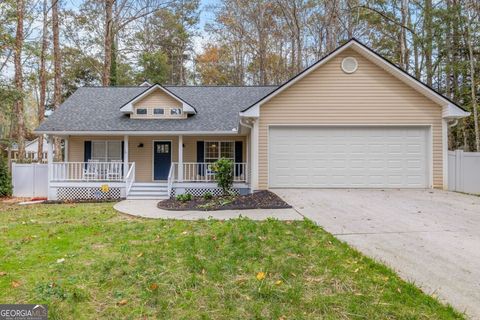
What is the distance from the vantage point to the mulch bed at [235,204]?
311 inches

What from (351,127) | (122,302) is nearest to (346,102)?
(351,127)

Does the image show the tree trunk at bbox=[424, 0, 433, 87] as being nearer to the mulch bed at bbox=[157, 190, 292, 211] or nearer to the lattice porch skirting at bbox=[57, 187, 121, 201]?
the mulch bed at bbox=[157, 190, 292, 211]

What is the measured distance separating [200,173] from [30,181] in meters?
7.42

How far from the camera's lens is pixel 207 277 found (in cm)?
359

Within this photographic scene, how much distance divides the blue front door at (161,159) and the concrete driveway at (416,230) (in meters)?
6.06

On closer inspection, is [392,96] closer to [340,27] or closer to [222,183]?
[222,183]

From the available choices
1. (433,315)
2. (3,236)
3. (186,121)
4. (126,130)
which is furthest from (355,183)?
(3,236)

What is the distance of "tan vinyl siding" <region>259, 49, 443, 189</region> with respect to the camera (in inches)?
411

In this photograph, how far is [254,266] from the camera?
3857mm

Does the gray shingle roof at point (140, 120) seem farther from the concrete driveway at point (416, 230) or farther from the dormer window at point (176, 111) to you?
the concrete driveway at point (416, 230)

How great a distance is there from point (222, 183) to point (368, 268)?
274 inches

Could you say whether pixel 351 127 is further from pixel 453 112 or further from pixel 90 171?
pixel 90 171

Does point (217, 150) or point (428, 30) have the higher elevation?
point (428, 30)

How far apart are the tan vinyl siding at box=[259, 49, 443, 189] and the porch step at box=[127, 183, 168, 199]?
391cm
